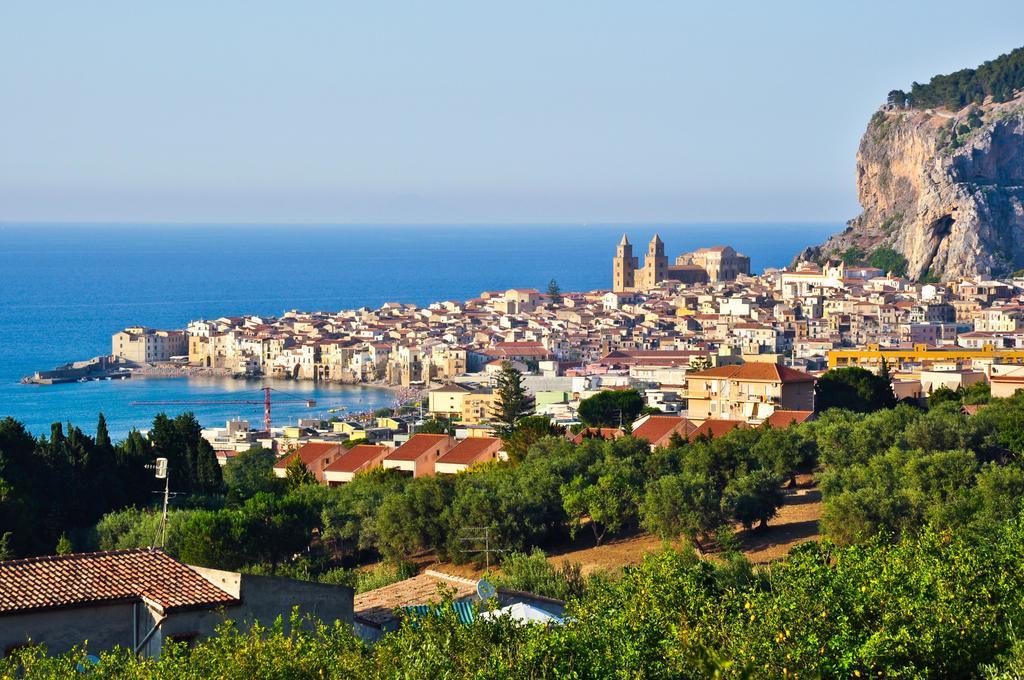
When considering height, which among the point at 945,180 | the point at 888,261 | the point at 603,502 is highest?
the point at 945,180

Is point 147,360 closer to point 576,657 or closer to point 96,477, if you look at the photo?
point 96,477

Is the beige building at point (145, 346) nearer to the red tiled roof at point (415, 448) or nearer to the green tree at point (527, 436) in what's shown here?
the red tiled roof at point (415, 448)

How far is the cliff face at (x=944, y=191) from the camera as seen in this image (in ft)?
268

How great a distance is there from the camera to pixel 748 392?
28953mm

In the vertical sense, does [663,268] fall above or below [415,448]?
above

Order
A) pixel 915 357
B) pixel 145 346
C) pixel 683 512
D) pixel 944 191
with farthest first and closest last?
pixel 944 191
pixel 145 346
pixel 915 357
pixel 683 512

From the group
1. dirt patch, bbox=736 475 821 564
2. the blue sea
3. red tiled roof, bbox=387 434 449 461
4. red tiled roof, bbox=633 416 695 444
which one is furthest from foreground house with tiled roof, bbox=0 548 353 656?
the blue sea

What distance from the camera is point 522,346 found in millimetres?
63719

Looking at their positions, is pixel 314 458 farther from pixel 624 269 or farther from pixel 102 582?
pixel 624 269

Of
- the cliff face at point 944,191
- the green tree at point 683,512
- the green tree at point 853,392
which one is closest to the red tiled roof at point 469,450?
the green tree at point 853,392

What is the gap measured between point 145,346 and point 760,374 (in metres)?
44.9

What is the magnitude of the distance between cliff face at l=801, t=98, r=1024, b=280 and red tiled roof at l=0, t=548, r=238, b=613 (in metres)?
75.0

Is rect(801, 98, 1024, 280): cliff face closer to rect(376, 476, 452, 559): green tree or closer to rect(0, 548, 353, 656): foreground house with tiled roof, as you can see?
rect(376, 476, 452, 559): green tree

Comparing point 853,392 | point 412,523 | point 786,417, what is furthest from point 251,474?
point 853,392
